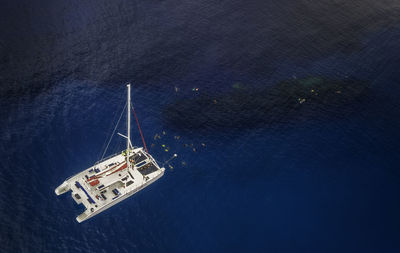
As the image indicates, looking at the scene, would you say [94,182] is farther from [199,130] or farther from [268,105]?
[268,105]

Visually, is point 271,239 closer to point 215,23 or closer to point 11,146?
point 11,146

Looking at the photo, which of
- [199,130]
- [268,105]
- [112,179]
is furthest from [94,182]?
[268,105]

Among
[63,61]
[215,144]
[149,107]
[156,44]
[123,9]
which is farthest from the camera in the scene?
[123,9]

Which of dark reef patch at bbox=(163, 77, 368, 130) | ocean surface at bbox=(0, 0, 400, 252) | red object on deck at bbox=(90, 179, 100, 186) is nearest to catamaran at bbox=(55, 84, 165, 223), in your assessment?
red object on deck at bbox=(90, 179, 100, 186)

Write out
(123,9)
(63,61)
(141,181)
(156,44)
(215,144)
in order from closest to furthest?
(141,181)
(215,144)
(63,61)
(156,44)
(123,9)

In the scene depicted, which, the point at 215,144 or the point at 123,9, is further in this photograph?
the point at 123,9

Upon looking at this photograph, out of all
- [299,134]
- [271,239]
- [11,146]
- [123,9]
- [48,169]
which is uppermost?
[123,9]

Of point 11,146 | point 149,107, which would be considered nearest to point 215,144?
point 149,107

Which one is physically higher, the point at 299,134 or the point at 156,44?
the point at 156,44
